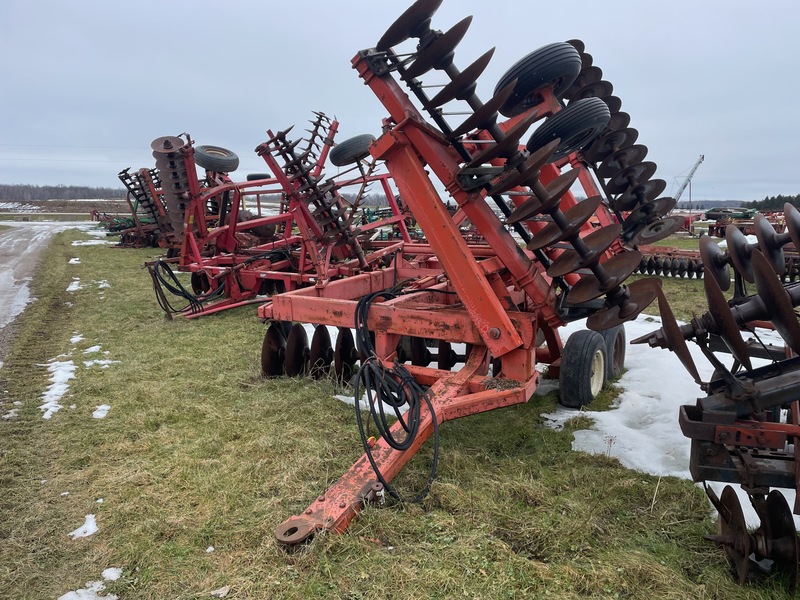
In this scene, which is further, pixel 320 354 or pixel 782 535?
pixel 320 354

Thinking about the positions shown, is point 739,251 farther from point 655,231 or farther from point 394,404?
point 655,231

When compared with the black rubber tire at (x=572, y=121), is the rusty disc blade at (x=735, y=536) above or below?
below

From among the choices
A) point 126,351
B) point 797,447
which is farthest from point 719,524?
point 126,351

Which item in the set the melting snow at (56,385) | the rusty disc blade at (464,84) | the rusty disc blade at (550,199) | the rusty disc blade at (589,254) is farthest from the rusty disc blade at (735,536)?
the melting snow at (56,385)

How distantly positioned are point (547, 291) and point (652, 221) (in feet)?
8.69

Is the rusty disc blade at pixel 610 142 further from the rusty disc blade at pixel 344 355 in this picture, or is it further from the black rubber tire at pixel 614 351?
the rusty disc blade at pixel 344 355

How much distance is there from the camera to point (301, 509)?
2.95m

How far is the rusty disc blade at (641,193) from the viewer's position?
561 cm

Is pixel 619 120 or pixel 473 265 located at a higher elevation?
pixel 619 120

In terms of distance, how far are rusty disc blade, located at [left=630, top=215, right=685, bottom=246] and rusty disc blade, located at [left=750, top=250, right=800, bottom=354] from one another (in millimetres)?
3540

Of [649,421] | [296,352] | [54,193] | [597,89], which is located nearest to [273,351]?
[296,352]

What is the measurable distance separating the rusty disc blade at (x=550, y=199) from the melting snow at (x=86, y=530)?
119 inches

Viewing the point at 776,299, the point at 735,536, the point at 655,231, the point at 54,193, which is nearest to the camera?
the point at 776,299

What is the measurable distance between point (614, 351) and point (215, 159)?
10.1 m
